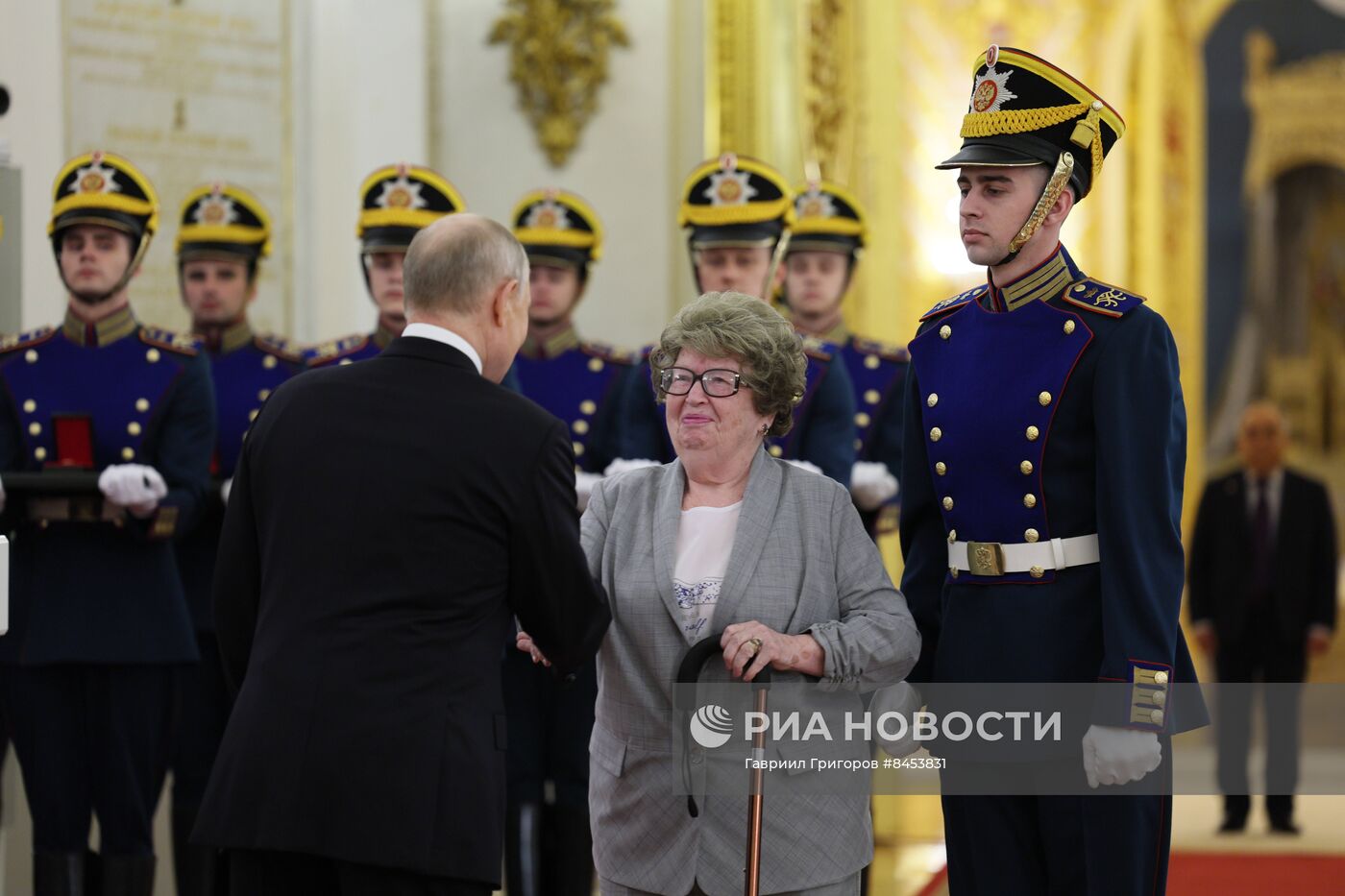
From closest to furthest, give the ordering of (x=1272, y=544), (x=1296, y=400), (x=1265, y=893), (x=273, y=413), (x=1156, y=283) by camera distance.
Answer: (x=273, y=413) < (x=1265, y=893) < (x=1272, y=544) < (x=1156, y=283) < (x=1296, y=400)

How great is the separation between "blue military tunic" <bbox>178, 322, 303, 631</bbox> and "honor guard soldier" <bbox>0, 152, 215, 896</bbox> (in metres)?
0.35

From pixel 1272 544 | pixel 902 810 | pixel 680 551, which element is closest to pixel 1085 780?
pixel 680 551

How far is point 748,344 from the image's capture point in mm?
2682

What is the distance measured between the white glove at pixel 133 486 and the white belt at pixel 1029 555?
199cm

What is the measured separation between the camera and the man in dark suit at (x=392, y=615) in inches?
93.9

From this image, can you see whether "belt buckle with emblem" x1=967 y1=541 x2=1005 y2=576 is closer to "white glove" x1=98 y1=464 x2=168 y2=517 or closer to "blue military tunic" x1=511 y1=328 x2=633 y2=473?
"blue military tunic" x1=511 y1=328 x2=633 y2=473

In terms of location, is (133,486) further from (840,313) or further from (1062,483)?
(1062,483)

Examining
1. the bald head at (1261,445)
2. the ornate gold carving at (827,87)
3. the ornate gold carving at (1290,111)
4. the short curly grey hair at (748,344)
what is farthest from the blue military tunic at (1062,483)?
the ornate gold carving at (1290,111)

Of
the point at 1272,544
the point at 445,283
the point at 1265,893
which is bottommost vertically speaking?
the point at 1265,893

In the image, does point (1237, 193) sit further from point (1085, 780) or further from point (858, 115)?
point (1085, 780)

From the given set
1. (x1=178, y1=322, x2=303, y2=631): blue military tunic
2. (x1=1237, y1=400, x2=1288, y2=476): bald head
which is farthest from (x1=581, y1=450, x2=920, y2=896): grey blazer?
(x1=1237, y1=400, x2=1288, y2=476): bald head

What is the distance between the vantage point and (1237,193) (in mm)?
9930

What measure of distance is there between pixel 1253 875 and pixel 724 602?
377 cm

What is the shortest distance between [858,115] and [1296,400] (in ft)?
14.8
